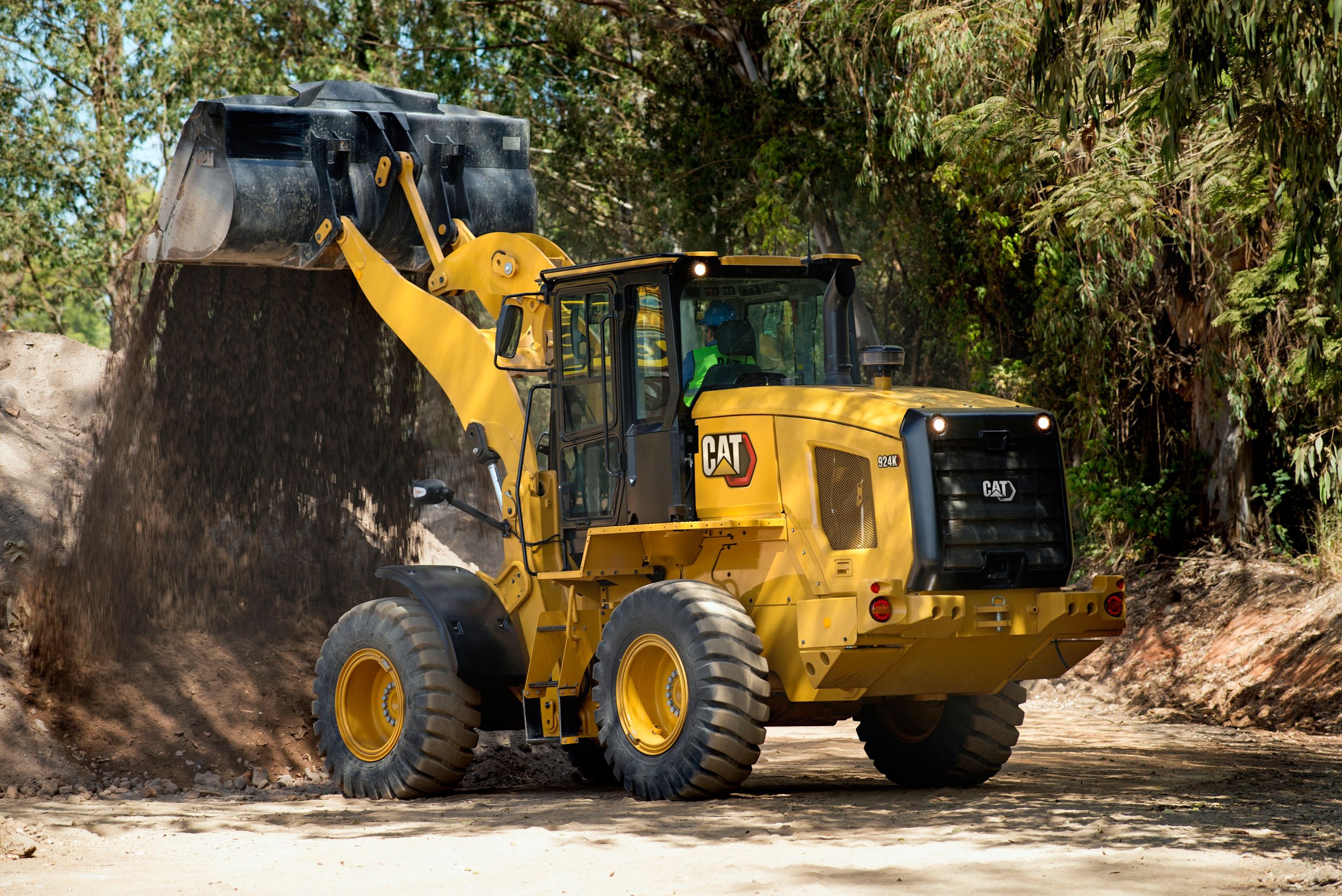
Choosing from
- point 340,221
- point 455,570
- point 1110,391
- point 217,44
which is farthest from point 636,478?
point 217,44

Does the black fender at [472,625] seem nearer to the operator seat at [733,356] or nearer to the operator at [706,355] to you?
the operator at [706,355]

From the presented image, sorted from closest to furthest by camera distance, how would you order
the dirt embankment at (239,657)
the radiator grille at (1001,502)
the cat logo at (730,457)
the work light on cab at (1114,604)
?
the radiator grille at (1001,502), the work light on cab at (1114,604), the cat logo at (730,457), the dirt embankment at (239,657)

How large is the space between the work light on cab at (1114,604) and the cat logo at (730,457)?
2.18 meters

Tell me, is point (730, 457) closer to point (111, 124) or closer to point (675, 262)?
point (675, 262)

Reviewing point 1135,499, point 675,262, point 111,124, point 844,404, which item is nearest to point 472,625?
point 675,262

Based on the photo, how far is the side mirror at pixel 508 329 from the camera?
398 inches

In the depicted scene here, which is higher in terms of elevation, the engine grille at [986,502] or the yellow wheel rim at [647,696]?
the engine grille at [986,502]

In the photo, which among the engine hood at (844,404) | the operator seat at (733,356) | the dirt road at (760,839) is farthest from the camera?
the operator seat at (733,356)

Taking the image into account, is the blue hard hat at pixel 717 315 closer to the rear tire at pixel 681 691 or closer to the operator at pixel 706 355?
the operator at pixel 706 355

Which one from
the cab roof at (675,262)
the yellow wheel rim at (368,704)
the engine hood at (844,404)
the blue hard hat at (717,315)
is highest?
the cab roof at (675,262)

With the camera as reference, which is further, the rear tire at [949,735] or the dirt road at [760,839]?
the rear tire at [949,735]

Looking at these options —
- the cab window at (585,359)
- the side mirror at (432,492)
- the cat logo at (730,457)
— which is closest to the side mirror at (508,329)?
the cab window at (585,359)

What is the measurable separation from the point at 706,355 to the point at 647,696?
Answer: 209 centimetres

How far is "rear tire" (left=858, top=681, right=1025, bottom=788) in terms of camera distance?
996cm
